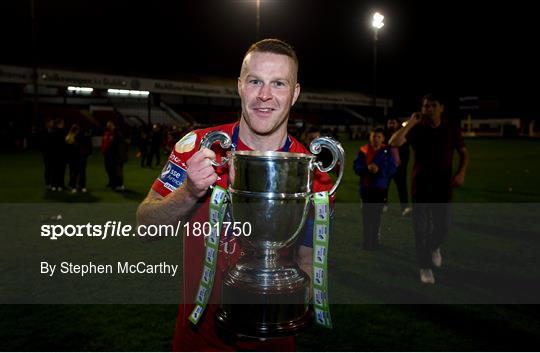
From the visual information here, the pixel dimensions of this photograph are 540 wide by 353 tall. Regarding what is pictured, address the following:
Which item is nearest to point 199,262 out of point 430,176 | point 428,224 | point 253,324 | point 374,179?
point 253,324

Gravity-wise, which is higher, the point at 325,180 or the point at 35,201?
the point at 325,180

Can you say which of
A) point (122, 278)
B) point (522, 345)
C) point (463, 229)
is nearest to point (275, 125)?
point (522, 345)

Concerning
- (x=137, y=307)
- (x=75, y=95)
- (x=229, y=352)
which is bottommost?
(x=137, y=307)

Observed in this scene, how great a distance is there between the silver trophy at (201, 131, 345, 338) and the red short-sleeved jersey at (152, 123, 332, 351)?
0.41 meters

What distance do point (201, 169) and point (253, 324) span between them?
513 mm

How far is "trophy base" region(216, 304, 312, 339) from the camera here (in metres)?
1.47

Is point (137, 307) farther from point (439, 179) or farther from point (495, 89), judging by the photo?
point (495, 89)

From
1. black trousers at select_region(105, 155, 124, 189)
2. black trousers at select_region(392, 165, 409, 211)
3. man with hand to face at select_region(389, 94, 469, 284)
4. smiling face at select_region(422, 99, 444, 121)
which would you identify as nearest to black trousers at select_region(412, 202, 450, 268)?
man with hand to face at select_region(389, 94, 469, 284)

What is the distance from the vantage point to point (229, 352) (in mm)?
2012

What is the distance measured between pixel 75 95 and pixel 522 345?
41.8m

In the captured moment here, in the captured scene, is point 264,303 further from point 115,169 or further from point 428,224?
point 115,169

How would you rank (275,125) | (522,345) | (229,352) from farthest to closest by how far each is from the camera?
(522,345), (229,352), (275,125)

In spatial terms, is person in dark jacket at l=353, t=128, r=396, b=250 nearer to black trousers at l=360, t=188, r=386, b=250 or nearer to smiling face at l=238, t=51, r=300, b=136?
black trousers at l=360, t=188, r=386, b=250

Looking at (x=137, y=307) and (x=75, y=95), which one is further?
(x=75, y=95)
